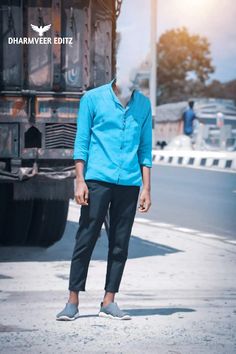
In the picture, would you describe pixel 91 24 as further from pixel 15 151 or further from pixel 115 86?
pixel 115 86

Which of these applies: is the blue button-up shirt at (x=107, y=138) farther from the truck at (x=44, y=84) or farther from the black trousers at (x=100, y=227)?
the truck at (x=44, y=84)

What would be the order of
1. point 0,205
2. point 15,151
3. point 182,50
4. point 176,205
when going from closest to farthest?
point 15,151 → point 0,205 → point 176,205 → point 182,50

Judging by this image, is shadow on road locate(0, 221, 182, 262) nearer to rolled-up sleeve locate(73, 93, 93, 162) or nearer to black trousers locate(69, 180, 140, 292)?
black trousers locate(69, 180, 140, 292)

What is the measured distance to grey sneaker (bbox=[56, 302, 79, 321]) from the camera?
6.73 metres

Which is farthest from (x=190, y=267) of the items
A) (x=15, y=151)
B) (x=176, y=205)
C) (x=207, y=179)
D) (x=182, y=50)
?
(x=182, y=50)

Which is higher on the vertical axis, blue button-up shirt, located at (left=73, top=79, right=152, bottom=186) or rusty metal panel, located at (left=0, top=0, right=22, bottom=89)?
rusty metal panel, located at (left=0, top=0, right=22, bottom=89)

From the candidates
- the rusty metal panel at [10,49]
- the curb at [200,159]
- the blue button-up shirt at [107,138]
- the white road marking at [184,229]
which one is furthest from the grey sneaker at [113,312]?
the curb at [200,159]

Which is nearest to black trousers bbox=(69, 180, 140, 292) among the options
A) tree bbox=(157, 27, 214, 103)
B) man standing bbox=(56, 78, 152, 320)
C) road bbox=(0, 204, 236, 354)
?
man standing bbox=(56, 78, 152, 320)

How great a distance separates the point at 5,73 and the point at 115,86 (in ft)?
9.61

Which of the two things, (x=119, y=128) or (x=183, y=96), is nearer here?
(x=119, y=128)

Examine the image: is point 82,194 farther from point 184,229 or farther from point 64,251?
point 184,229

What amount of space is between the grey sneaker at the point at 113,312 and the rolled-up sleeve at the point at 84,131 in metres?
1.05

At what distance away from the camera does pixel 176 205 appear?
55.3 feet

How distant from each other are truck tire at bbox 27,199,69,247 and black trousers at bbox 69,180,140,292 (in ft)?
12.4
